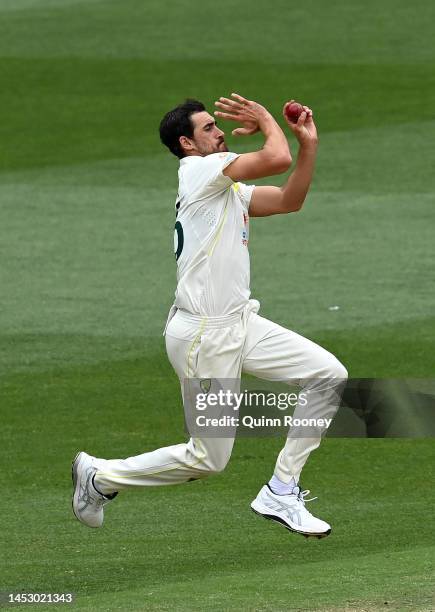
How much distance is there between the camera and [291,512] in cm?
981

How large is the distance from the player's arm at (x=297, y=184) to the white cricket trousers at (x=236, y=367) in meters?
0.59

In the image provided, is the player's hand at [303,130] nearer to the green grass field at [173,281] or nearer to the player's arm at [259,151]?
the player's arm at [259,151]

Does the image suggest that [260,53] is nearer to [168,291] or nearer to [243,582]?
[168,291]

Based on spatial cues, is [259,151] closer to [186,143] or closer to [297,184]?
[297,184]

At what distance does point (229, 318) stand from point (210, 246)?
0.43m

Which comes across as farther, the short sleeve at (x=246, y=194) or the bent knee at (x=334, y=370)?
the short sleeve at (x=246, y=194)

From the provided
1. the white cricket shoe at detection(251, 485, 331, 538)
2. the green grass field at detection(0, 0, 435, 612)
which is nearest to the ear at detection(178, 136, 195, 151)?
the white cricket shoe at detection(251, 485, 331, 538)

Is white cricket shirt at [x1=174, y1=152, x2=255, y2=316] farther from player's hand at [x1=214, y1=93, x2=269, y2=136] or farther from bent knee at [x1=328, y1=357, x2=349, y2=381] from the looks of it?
bent knee at [x1=328, y1=357, x2=349, y2=381]

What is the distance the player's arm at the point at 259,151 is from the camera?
9.44m

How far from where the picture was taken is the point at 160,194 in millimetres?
22031

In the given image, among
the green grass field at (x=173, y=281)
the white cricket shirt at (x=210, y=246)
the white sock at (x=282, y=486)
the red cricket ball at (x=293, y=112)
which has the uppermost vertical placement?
the red cricket ball at (x=293, y=112)

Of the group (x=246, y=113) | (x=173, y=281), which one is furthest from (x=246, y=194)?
(x=173, y=281)

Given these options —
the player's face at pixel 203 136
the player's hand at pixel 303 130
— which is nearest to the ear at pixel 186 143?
the player's face at pixel 203 136

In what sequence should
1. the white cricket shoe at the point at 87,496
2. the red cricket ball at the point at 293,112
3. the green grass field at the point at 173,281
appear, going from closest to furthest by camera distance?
the red cricket ball at the point at 293,112 → the white cricket shoe at the point at 87,496 → the green grass field at the point at 173,281
